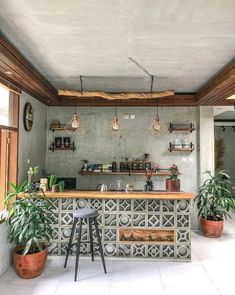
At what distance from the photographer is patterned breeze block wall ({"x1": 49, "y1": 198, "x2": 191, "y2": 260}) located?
3.58m

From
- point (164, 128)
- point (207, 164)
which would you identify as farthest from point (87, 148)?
point (207, 164)

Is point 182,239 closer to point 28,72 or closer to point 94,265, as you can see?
point 94,265

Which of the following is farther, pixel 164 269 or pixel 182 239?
pixel 182 239

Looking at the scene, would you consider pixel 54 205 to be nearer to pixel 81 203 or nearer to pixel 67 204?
pixel 67 204

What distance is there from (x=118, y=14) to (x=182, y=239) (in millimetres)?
3199

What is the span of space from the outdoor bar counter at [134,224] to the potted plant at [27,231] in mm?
417

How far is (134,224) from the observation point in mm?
3619

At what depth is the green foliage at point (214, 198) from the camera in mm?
4586

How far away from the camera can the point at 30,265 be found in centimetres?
301

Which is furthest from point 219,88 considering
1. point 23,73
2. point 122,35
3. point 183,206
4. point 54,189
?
point 54,189

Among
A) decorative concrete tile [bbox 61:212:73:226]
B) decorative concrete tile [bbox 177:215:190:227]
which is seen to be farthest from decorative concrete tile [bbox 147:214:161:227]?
decorative concrete tile [bbox 61:212:73:226]

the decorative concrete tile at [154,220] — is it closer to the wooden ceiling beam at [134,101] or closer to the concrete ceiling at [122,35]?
the concrete ceiling at [122,35]

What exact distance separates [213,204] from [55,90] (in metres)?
3.95

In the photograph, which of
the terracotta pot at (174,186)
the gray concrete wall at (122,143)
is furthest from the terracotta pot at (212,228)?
the terracotta pot at (174,186)
